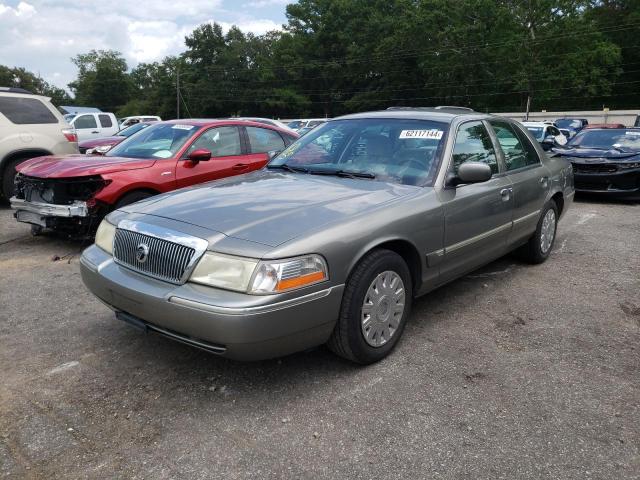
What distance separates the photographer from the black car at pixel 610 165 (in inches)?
372

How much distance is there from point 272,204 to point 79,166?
3502 millimetres

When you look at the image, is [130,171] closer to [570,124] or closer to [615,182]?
[615,182]

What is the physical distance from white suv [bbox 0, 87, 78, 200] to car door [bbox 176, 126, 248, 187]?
3.38m

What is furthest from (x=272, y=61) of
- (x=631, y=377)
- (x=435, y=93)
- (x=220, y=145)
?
(x=631, y=377)

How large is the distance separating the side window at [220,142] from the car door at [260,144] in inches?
6.7

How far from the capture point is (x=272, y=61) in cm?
7112

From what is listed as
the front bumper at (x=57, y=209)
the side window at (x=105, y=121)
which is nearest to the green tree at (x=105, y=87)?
the side window at (x=105, y=121)

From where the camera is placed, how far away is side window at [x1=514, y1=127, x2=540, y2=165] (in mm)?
5137

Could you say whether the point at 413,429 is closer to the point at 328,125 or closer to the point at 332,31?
the point at 328,125

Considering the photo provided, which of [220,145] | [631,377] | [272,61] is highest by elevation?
[272,61]

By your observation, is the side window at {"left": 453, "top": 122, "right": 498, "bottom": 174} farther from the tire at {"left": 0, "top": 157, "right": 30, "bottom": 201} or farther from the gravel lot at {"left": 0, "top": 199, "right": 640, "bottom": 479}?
the tire at {"left": 0, "top": 157, "right": 30, "bottom": 201}

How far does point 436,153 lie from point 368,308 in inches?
55.0

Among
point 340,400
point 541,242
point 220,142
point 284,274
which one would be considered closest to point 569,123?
point 541,242

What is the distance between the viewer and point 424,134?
399 cm
